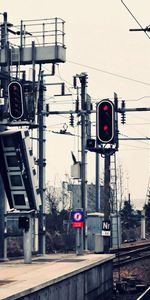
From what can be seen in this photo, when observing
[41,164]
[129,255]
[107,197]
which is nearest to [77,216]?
[107,197]

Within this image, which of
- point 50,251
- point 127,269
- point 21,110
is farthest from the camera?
point 50,251

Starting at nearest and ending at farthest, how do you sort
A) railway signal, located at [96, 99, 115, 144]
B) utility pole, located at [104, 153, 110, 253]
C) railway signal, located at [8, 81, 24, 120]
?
1. railway signal, located at [96, 99, 115, 144]
2. railway signal, located at [8, 81, 24, 120]
3. utility pole, located at [104, 153, 110, 253]

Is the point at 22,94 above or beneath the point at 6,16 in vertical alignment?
beneath

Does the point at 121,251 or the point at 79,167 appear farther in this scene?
the point at 121,251

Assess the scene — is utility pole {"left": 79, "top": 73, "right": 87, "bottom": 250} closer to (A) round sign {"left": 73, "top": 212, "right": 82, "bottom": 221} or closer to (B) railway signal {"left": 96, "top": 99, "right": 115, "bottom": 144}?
(A) round sign {"left": 73, "top": 212, "right": 82, "bottom": 221}

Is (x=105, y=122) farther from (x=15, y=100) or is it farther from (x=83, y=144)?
(x=83, y=144)

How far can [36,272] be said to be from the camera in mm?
21141

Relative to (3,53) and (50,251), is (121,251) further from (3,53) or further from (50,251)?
(3,53)

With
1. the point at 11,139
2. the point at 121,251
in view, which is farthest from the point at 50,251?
the point at 11,139

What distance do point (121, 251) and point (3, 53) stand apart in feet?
55.1

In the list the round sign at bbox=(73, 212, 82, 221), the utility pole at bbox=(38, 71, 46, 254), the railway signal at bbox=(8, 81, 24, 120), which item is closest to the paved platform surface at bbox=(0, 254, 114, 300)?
the round sign at bbox=(73, 212, 82, 221)

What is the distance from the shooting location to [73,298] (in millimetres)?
21188

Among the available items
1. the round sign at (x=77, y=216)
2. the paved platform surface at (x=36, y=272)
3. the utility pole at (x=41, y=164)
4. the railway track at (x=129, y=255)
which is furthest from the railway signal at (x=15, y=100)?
the railway track at (x=129, y=255)

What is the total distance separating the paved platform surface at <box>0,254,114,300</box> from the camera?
1734 cm
